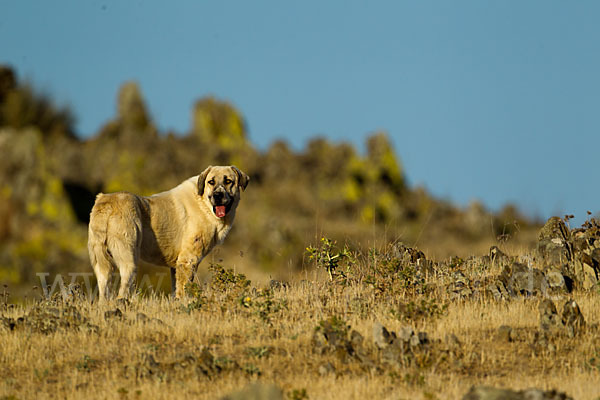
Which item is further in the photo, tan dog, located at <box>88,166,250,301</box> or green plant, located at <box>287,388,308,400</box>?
tan dog, located at <box>88,166,250,301</box>

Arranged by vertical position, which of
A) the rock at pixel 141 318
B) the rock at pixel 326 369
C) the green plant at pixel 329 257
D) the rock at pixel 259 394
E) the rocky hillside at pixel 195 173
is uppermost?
the rocky hillside at pixel 195 173

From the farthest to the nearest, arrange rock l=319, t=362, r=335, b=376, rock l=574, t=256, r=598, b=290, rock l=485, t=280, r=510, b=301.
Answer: rock l=574, t=256, r=598, b=290 < rock l=485, t=280, r=510, b=301 < rock l=319, t=362, r=335, b=376

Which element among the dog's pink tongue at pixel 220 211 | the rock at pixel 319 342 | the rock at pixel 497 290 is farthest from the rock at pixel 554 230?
the rock at pixel 319 342

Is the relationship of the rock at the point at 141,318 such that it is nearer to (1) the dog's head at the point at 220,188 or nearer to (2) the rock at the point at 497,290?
(1) the dog's head at the point at 220,188

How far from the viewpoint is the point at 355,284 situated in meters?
13.1

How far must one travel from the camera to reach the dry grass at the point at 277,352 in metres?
9.31

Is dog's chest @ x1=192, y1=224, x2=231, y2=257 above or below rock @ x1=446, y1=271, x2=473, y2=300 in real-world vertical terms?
above

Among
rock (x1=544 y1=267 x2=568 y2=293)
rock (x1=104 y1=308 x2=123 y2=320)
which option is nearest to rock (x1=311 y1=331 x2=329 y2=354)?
rock (x1=104 y1=308 x2=123 y2=320)

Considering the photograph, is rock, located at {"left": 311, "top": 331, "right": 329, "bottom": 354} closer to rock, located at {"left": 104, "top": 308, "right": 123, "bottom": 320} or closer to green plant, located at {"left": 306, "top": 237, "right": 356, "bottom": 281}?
rock, located at {"left": 104, "top": 308, "right": 123, "bottom": 320}

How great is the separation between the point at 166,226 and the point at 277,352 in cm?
387

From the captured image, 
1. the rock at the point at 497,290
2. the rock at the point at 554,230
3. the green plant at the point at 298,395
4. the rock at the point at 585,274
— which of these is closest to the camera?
the green plant at the point at 298,395

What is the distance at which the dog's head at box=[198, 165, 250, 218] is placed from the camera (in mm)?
13484

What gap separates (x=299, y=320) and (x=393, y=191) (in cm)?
4053

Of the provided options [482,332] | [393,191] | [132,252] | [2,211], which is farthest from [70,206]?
[482,332]
